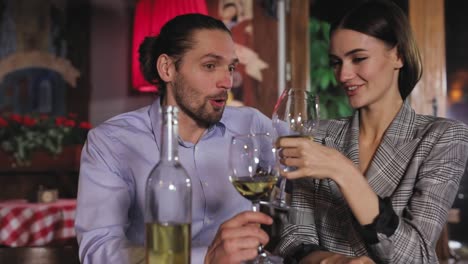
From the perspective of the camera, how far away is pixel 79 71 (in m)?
6.31

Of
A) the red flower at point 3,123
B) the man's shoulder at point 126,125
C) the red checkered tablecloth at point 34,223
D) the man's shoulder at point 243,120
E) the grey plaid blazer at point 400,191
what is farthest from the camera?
the red flower at point 3,123

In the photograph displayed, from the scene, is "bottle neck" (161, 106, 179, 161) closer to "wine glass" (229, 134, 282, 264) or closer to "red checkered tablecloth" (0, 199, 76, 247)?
"wine glass" (229, 134, 282, 264)

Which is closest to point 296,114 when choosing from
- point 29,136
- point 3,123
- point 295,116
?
point 295,116

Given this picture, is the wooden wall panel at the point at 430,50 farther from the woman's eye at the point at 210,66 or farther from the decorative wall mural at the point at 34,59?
the decorative wall mural at the point at 34,59

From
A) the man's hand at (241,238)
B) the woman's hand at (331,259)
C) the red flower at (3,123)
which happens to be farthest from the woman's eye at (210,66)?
the red flower at (3,123)

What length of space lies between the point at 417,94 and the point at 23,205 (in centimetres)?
274

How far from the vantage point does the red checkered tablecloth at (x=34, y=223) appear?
133 inches

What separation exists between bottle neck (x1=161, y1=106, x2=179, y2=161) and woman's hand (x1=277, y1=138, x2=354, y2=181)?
0.24 m

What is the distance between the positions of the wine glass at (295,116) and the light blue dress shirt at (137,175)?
471 millimetres

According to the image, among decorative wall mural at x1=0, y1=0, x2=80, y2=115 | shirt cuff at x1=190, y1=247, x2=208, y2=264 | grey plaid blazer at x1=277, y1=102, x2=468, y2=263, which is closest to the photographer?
shirt cuff at x1=190, y1=247, x2=208, y2=264

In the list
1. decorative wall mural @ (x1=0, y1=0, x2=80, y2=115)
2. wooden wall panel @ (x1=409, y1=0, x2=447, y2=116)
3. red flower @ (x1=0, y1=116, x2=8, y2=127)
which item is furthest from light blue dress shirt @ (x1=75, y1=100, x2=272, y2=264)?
decorative wall mural @ (x1=0, y1=0, x2=80, y2=115)

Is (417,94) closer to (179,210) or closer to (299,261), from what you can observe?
(299,261)

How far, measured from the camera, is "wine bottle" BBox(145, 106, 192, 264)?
79cm

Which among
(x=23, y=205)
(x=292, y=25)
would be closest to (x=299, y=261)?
(x=23, y=205)
